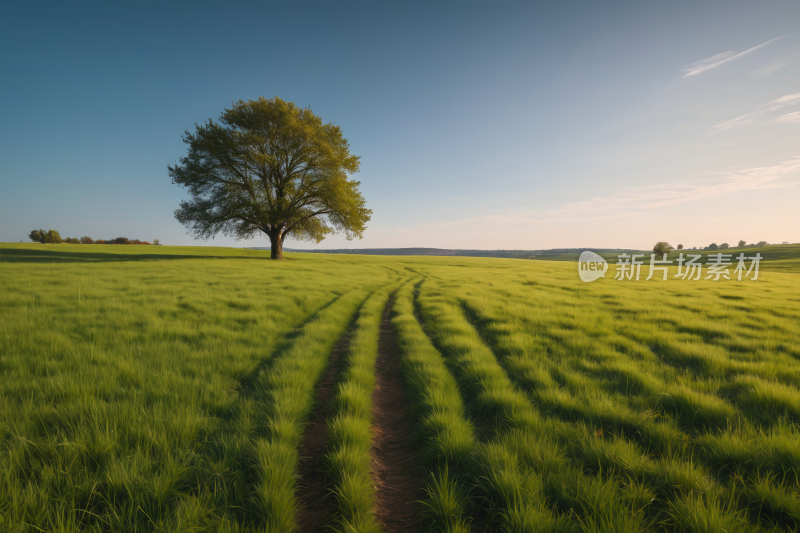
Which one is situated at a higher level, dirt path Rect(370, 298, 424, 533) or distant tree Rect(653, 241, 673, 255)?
distant tree Rect(653, 241, 673, 255)

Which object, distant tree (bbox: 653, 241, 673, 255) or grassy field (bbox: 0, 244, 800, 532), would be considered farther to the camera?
distant tree (bbox: 653, 241, 673, 255)

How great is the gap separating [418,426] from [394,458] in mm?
609

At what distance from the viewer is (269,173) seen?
110ft

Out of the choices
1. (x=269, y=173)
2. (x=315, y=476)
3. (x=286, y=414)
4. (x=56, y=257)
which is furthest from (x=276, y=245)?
(x=315, y=476)

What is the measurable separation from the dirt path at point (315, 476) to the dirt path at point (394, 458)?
1.75 feet

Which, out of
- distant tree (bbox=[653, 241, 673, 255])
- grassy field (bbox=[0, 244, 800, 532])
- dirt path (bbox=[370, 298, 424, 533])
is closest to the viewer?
grassy field (bbox=[0, 244, 800, 532])

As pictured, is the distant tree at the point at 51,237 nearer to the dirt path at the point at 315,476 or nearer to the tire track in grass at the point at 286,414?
the tire track in grass at the point at 286,414

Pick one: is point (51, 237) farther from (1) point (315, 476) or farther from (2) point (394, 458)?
(2) point (394, 458)

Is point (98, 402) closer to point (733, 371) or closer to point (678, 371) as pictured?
point (678, 371)

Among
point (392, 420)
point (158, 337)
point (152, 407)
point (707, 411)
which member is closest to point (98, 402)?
point (152, 407)

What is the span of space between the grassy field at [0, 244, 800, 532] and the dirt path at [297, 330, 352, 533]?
7 cm

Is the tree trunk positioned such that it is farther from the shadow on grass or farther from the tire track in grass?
the tire track in grass

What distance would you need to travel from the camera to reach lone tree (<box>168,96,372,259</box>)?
3095cm

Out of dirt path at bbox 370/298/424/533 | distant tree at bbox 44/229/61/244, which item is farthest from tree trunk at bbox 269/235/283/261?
distant tree at bbox 44/229/61/244
